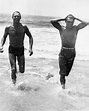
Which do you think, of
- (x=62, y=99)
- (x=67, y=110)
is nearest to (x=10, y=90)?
(x=62, y=99)

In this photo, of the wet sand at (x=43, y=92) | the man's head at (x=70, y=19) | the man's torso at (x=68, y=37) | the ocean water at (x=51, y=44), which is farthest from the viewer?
the ocean water at (x=51, y=44)

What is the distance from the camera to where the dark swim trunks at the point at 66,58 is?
692 cm

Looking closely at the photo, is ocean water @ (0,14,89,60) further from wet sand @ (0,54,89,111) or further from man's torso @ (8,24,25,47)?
man's torso @ (8,24,25,47)

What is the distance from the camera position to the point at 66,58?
699 centimetres

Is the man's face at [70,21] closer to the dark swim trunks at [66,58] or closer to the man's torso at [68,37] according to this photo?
the man's torso at [68,37]

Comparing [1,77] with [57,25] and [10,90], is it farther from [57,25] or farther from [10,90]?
[57,25]

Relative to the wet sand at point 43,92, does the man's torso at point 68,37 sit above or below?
above

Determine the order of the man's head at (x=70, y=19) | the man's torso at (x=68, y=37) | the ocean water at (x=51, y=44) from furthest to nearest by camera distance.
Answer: the ocean water at (x=51, y=44)
the man's torso at (x=68, y=37)
the man's head at (x=70, y=19)

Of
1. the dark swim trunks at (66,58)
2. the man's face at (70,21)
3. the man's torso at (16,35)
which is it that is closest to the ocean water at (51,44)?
the dark swim trunks at (66,58)

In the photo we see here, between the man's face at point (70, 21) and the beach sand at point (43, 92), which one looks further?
the man's face at point (70, 21)

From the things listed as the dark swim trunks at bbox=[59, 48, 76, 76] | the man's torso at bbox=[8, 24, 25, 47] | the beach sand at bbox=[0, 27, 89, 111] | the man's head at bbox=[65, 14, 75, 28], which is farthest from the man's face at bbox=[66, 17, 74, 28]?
the beach sand at bbox=[0, 27, 89, 111]

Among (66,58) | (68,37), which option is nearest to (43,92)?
(66,58)

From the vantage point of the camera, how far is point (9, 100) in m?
6.18

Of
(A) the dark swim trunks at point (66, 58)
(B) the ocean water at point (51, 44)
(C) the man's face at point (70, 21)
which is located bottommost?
(B) the ocean water at point (51, 44)
